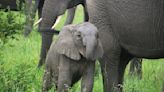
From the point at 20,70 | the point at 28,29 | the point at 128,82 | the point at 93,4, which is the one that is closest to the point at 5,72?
the point at 20,70

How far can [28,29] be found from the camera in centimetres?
895

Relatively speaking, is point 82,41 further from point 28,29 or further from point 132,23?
point 28,29

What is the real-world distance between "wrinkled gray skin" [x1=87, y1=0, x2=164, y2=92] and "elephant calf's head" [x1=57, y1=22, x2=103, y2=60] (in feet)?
1.56

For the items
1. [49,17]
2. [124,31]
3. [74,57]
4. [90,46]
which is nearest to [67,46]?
[74,57]

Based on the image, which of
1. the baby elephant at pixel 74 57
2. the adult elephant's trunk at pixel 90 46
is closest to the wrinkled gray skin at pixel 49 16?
the baby elephant at pixel 74 57

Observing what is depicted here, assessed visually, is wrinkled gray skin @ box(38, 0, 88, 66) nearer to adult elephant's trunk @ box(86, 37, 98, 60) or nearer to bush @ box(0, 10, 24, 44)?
bush @ box(0, 10, 24, 44)

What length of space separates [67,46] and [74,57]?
116mm

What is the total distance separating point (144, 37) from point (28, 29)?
440 centimetres

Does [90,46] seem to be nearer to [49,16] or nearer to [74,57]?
[74,57]

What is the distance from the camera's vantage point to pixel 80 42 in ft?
14.2

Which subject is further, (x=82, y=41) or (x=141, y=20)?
(x=141, y=20)

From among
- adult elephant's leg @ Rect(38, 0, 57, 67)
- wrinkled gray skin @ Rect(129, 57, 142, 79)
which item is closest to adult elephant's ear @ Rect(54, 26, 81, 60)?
adult elephant's leg @ Rect(38, 0, 57, 67)

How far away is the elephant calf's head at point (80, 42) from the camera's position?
4.16 meters

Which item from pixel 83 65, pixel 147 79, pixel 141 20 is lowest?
pixel 147 79
